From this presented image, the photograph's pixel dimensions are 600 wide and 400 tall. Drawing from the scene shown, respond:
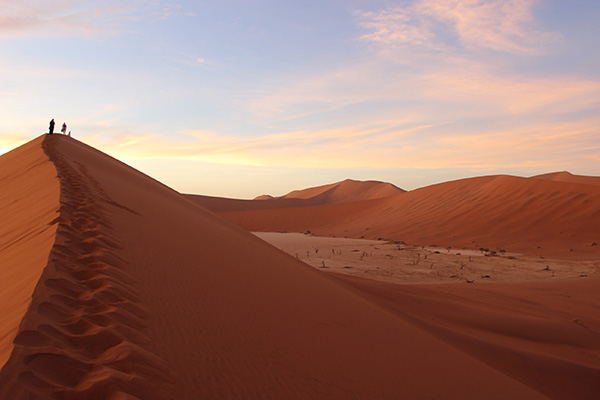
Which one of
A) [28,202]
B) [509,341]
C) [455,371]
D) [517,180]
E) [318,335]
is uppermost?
[517,180]

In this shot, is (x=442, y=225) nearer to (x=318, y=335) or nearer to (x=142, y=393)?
(x=318, y=335)

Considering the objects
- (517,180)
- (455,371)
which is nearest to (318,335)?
(455,371)

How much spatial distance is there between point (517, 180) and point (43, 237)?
1098 inches

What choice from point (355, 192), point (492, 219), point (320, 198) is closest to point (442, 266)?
point (492, 219)

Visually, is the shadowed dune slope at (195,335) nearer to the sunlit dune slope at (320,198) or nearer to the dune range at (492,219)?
A: the dune range at (492,219)

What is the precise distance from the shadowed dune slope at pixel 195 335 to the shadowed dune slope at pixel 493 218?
47.6ft

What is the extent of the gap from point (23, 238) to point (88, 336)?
2401 mm

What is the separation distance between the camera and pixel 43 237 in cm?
316

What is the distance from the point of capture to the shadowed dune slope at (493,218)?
57.5 feet

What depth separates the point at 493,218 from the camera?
70.8 ft

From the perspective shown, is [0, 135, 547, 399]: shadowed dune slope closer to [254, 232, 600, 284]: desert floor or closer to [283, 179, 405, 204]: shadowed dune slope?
[254, 232, 600, 284]: desert floor

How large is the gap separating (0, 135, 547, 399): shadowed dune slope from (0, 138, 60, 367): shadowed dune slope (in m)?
0.06

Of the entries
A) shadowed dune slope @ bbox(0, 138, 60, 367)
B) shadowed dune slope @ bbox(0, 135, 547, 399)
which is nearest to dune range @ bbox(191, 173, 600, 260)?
shadowed dune slope @ bbox(0, 135, 547, 399)

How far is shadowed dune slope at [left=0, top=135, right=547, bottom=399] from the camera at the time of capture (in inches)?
60.9
